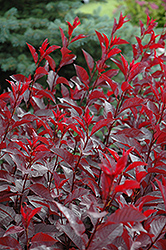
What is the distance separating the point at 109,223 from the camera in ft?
2.17

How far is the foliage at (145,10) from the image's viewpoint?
7401 millimetres

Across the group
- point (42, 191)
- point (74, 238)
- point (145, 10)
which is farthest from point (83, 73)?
point (145, 10)

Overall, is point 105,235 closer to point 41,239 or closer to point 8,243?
point 41,239

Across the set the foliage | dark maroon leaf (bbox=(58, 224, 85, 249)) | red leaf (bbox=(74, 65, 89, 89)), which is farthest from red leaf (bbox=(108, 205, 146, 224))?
the foliage

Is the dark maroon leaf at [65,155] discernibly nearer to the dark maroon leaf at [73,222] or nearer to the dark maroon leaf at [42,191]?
the dark maroon leaf at [42,191]

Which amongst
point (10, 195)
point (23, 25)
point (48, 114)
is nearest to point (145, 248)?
point (10, 195)

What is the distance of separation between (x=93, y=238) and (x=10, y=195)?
15.2 inches

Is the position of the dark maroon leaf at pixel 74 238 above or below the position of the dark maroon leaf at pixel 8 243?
above

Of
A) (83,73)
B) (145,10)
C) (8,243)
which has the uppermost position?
(83,73)

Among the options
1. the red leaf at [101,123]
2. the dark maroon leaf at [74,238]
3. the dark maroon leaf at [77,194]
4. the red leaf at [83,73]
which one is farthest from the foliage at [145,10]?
the dark maroon leaf at [74,238]

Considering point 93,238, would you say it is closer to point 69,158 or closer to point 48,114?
point 69,158

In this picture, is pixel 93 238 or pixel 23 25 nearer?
pixel 93 238

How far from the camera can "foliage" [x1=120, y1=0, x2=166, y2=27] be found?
7.40m

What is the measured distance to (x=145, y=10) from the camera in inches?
288
